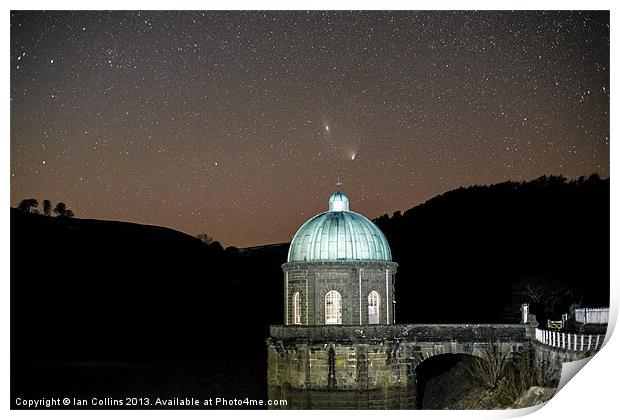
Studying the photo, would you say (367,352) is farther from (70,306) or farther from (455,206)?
(70,306)

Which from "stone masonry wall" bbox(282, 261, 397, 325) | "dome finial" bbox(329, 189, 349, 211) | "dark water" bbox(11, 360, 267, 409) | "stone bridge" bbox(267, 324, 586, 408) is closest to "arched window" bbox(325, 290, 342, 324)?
"stone masonry wall" bbox(282, 261, 397, 325)

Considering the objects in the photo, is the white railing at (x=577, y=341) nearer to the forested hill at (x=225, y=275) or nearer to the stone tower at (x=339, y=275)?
the stone tower at (x=339, y=275)

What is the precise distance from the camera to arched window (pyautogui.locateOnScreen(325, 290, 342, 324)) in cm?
3628

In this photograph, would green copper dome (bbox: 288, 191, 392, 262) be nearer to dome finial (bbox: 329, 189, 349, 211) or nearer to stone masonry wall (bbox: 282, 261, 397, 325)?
stone masonry wall (bbox: 282, 261, 397, 325)

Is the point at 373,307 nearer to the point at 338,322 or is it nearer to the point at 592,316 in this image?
the point at 338,322

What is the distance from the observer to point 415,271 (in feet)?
226

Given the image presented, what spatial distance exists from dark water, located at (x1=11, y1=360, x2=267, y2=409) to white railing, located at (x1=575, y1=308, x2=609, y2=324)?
11069mm

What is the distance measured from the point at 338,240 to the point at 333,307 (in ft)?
8.18

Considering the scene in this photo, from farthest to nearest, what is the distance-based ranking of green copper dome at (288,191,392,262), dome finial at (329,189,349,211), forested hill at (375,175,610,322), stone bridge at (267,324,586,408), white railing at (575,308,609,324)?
forested hill at (375,175,610,322)
dome finial at (329,189,349,211)
green copper dome at (288,191,392,262)
stone bridge at (267,324,586,408)
white railing at (575,308,609,324)

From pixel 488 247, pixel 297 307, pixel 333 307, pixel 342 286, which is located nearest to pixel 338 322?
pixel 333 307

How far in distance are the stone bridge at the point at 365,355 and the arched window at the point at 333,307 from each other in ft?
5.97

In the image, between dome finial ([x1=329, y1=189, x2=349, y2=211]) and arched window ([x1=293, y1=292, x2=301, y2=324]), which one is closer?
arched window ([x1=293, y1=292, x2=301, y2=324])

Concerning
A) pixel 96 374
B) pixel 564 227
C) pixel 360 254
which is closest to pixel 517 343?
pixel 360 254

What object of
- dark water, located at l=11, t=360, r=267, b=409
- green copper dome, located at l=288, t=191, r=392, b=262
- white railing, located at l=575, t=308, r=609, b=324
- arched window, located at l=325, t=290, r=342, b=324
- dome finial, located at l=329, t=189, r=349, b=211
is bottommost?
dark water, located at l=11, t=360, r=267, b=409
